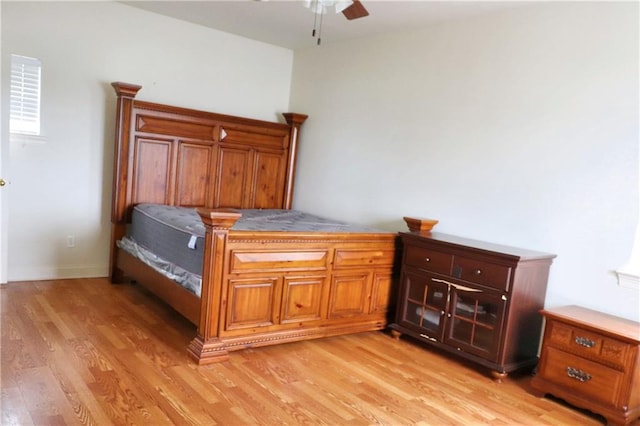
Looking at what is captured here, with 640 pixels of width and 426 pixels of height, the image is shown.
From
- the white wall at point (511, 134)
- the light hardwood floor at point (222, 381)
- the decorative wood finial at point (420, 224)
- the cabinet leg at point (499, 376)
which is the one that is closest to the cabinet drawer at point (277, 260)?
the light hardwood floor at point (222, 381)

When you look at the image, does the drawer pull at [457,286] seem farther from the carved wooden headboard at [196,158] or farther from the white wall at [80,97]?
the white wall at [80,97]

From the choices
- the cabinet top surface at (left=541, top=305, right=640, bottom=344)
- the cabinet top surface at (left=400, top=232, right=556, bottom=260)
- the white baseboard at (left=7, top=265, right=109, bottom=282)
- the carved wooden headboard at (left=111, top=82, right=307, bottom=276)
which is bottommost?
the white baseboard at (left=7, top=265, right=109, bottom=282)

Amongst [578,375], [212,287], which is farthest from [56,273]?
[578,375]

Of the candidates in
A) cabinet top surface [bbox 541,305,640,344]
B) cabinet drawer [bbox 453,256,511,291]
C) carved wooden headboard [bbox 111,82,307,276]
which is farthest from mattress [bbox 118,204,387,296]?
cabinet top surface [bbox 541,305,640,344]

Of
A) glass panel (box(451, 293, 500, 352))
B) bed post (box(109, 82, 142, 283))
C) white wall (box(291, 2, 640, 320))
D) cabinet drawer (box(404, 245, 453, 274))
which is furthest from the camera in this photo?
bed post (box(109, 82, 142, 283))

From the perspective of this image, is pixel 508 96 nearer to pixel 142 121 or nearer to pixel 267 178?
pixel 267 178

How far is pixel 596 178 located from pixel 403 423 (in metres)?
1.88

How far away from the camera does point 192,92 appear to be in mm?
4820

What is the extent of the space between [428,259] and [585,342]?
1085 millimetres

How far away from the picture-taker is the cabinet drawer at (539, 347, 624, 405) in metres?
2.56

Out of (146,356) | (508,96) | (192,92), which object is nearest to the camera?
(146,356)

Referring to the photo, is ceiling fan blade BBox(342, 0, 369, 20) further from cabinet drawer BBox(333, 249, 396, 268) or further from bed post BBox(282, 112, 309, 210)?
bed post BBox(282, 112, 309, 210)

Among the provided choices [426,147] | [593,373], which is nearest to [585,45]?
[426,147]

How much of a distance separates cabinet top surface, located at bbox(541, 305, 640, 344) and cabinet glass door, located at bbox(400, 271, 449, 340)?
0.69 m
